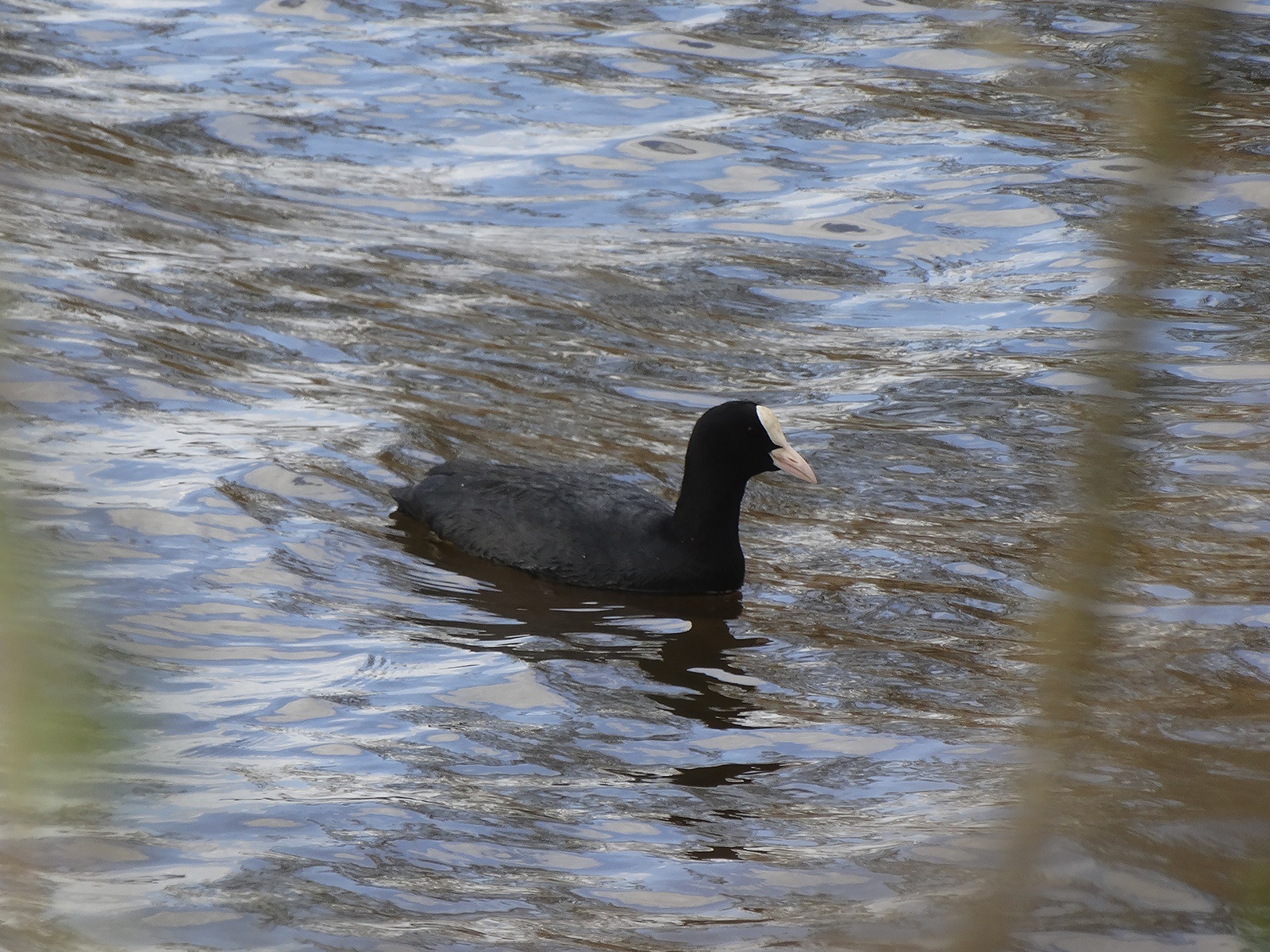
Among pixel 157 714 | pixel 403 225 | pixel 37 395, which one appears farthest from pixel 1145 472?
pixel 157 714

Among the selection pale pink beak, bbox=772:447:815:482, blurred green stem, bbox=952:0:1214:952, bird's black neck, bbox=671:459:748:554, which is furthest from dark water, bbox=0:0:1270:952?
pale pink beak, bbox=772:447:815:482

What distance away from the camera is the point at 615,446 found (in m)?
8.27

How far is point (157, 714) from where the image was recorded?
4.71 ft

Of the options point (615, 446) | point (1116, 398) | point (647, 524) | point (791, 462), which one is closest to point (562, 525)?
point (647, 524)

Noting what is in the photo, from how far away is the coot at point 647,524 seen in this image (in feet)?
22.0

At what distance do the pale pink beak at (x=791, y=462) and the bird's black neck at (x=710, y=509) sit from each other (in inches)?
6.2

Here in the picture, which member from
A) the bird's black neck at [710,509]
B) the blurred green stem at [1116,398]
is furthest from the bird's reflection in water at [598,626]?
the blurred green stem at [1116,398]

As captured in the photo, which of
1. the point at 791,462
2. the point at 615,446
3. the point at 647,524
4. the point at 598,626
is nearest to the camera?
the point at 598,626

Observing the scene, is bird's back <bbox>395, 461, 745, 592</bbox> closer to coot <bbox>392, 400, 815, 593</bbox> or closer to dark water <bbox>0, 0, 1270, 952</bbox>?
coot <bbox>392, 400, 815, 593</bbox>

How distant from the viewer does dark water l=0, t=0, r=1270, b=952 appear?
3850 millimetres

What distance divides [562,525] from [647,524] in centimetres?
34

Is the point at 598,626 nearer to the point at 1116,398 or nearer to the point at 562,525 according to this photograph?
the point at 562,525

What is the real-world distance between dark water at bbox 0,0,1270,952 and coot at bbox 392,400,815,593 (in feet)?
0.38

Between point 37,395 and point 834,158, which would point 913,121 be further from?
point 37,395
